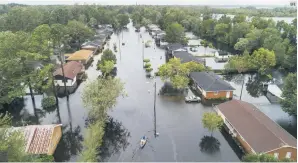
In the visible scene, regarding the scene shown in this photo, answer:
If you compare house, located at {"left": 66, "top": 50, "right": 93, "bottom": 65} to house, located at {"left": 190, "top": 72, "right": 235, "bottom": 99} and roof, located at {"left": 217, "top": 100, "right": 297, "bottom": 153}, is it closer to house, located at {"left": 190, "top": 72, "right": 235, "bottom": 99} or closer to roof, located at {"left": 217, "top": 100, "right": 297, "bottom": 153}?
house, located at {"left": 190, "top": 72, "right": 235, "bottom": 99}

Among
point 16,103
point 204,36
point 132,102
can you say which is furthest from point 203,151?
point 204,36

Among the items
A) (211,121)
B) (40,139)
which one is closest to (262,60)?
(211,121)

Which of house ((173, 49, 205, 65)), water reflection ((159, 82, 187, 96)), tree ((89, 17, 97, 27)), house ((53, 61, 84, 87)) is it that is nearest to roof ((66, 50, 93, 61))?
house ((53, 61, 84, 87))

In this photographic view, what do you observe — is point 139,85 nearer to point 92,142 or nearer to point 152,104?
point 152,104

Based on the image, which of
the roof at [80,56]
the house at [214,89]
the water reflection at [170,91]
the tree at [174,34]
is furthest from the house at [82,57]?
the house at [214,89]

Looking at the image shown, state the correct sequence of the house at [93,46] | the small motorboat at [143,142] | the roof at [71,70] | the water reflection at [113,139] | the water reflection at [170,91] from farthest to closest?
the house at [93,46]
the roof at [71,70]
the water reflection at [170,91]
the small motorboat at [143,142]
the water reflection at [113,139]

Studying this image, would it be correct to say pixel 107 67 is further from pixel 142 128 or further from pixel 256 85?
pixel 256 85

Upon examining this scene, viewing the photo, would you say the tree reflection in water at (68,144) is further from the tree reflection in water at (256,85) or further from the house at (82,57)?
the house at (82,57)
